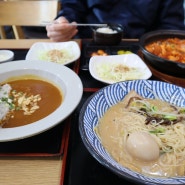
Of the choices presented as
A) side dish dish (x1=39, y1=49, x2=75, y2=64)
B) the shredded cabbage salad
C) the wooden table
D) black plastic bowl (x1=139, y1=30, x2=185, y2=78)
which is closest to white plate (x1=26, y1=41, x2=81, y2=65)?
side dish dish (x1=39, y1=49, x2=75, y2=64)

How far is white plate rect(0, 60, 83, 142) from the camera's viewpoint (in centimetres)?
90

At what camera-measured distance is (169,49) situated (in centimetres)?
163

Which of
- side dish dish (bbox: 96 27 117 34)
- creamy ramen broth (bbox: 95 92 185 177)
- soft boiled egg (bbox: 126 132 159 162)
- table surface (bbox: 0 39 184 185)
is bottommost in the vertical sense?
table surface (bbox: 0 39 184 185)

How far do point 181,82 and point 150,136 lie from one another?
25.6 inches

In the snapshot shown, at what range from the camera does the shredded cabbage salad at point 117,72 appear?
4.82ft

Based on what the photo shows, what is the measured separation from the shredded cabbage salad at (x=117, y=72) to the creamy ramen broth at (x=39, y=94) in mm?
358

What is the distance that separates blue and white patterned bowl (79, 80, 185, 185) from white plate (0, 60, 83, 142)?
0.08m

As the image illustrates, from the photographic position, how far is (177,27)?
239 cm

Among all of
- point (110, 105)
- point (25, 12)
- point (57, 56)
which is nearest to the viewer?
point (110, 105)

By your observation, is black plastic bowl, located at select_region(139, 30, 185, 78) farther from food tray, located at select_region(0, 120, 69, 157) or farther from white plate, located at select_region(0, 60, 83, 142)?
food tray, located at select_region(0, 120, 69, 157)

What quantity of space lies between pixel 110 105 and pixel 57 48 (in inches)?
37.5

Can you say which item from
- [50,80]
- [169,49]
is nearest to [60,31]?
[50,80]

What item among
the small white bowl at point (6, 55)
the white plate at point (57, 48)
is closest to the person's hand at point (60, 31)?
the white plate at point (57, 48)

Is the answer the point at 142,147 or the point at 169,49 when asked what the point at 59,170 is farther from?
the point at 169,49
